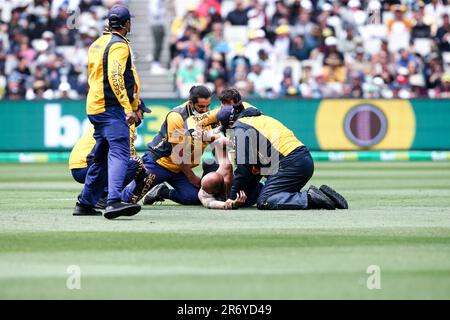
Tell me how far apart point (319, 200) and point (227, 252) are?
13.4ft

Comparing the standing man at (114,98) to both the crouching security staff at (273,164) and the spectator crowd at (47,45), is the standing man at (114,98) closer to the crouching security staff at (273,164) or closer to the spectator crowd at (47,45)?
the crouching security staff at (273,164)

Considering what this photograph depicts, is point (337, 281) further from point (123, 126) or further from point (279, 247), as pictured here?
point (123, 126)

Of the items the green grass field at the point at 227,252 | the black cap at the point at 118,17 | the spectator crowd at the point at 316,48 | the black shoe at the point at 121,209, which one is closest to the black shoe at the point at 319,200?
the green grass field at the point at 227,252

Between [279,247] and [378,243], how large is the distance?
2.95 feet

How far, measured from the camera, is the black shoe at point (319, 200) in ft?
42.7

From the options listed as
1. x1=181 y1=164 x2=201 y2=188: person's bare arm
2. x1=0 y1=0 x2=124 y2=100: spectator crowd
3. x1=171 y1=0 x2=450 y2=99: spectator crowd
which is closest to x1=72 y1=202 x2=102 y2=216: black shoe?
x1=181 y1=164 x2=201 y2=188: person's bare arm

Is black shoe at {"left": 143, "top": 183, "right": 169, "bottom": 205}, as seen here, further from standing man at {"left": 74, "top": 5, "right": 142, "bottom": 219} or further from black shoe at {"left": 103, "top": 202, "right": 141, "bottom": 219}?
black shoe at {"left": 103, "top": 202, "right": 141, "bottom": 219}

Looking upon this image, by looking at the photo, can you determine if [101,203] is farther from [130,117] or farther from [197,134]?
[130,117]

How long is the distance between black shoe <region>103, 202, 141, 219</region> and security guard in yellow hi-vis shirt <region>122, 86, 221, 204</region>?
2.07 meters

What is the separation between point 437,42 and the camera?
2938 centimetres

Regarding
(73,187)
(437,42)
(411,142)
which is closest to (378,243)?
(73,187)

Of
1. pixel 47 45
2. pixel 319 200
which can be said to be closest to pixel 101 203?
pixel 319 200

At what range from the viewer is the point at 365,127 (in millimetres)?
26578

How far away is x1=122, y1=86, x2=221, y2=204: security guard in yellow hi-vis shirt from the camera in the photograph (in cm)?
1374
